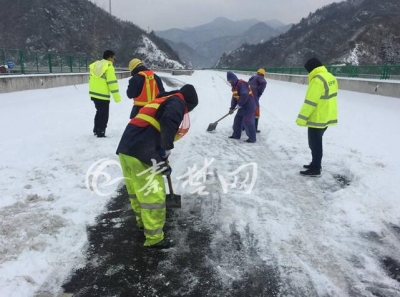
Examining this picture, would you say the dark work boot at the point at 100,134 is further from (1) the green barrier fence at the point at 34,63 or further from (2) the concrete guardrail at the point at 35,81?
(1) the green barrier fence at the point at 34,63

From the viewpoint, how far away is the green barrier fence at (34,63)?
1491cm

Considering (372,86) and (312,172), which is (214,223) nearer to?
(312,172)

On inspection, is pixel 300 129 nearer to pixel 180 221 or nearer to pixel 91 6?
pixel 180 221

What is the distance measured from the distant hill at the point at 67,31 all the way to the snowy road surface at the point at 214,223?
54197 mm

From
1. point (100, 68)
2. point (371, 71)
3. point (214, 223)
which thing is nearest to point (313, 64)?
point (214, 223)

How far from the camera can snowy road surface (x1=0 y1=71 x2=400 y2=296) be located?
9.02 feet

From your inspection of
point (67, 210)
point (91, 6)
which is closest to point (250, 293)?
point (67, 210)

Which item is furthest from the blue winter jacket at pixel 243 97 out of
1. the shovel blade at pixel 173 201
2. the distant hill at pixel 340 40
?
the distant hill at pixel 340 40

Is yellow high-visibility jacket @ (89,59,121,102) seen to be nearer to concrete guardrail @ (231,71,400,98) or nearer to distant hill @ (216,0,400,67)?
concrete guardrail @ (231,71,400,98)

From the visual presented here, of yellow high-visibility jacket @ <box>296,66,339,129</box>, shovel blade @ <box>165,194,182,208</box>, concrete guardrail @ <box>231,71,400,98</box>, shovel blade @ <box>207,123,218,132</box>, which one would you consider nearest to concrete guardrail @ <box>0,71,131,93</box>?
shovel blade @ <box>207,123,218,132</box>

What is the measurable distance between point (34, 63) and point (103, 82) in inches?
489

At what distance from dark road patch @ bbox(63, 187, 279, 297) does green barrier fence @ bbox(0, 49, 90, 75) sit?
13800 millimetres

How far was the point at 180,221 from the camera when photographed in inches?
149

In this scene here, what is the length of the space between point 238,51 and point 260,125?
131m
